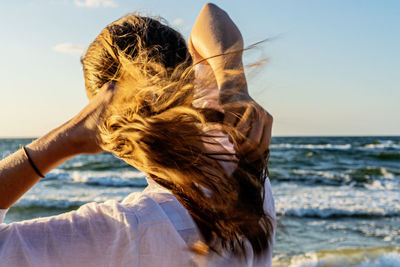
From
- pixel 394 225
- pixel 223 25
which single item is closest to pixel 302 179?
pixel 394 225

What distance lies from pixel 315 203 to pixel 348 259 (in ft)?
12.1

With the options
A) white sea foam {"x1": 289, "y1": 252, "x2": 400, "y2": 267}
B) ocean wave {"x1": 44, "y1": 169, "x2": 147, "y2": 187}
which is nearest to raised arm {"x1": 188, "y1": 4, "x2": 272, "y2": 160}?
white sea foam {"x1": 289, "y1": 252, "x2": 400, "y2": 267}

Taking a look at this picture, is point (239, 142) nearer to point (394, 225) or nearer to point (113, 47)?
point (113, 47)

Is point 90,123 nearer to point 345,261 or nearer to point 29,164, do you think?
point 29,164

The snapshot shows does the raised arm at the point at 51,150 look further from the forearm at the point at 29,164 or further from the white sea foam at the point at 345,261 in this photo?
the white sea foam at the point at 345,261

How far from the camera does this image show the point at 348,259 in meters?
4.85

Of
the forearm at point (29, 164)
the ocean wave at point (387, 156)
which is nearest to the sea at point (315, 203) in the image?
the forearm at point (29, 164)

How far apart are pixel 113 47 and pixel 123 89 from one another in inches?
11.0

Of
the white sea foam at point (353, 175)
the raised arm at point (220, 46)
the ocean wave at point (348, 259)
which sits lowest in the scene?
the white sea foam at point (353, 175)

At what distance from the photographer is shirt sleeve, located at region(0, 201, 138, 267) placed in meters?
0.82

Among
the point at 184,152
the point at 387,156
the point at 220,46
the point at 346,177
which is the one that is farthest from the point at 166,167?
the point at 387,156

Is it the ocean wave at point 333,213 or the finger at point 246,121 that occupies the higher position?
the finger at point 246,121

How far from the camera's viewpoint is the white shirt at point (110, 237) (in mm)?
830

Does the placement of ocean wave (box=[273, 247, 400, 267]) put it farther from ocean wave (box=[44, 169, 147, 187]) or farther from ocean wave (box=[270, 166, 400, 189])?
ocean wave (box=[44, 169, 147, 187])
